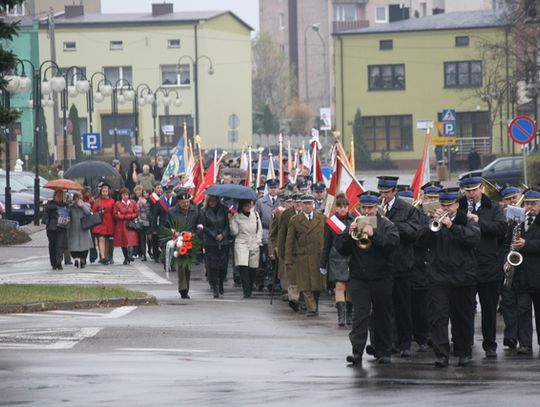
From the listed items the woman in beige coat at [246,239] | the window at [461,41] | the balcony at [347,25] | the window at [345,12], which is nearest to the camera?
the woman in beige coat at [246,239]

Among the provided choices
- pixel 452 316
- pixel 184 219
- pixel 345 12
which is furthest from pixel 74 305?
pixel 345 12

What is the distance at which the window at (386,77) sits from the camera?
314ft

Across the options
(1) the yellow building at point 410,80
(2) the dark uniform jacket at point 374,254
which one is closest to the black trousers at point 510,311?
(2) the dark uniform jacket at point 374,254

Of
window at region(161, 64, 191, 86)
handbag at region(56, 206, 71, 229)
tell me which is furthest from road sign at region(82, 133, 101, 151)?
window at region(161, 64, 191, 86)

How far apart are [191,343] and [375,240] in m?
2.92

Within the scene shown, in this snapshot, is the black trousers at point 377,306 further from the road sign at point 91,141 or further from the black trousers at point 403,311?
the road sign at point 91,141

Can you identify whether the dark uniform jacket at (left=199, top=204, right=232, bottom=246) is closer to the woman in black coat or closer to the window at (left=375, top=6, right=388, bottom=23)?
the woman in black coat

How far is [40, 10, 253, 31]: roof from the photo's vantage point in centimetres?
9994

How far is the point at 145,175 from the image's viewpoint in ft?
131

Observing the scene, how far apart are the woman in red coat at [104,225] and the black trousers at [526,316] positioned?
51.8ft

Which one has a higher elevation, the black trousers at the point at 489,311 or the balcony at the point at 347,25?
the balcony at the point at 347,25

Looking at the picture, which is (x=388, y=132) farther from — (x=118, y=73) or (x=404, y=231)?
(x=404, y=231)

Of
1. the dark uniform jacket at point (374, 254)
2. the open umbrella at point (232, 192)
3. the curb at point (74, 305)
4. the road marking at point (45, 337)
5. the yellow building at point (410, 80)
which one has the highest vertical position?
the yellow building at point (410, 80)

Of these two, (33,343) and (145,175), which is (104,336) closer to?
(33,343)
